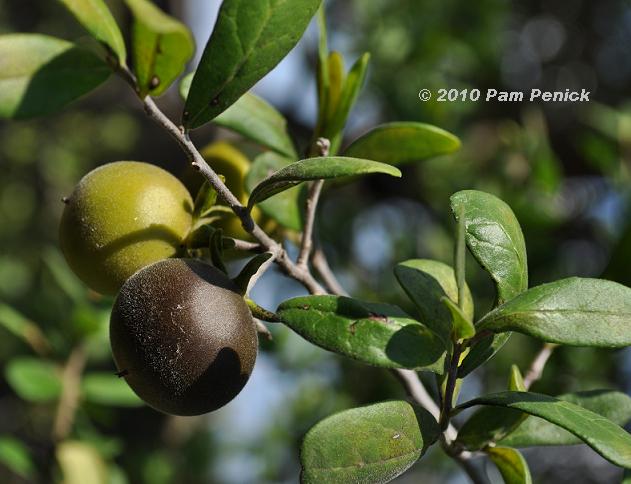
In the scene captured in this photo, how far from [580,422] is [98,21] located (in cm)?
75

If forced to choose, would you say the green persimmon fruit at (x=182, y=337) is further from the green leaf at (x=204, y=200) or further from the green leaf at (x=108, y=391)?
the green leaf at (x=108, y=391)

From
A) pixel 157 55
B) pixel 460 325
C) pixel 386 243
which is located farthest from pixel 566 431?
pixel 386 243

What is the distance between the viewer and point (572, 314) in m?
0.82

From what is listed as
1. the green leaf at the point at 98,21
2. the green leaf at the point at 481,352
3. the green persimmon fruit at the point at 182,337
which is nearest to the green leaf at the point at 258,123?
the green leaf at the point at 98,21

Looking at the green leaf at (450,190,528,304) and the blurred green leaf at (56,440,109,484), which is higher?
the green leaf at (450,190,528,304)

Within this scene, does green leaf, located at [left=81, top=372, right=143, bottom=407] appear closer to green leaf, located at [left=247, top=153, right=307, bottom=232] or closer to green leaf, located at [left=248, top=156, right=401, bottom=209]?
green leaf, located at [left=247, top=153, right=307, bottom=232]

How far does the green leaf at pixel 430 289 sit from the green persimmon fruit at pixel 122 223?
0.32 m

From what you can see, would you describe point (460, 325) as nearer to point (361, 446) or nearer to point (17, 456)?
point (361, 446)

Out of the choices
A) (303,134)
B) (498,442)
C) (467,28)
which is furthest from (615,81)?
(498,442)

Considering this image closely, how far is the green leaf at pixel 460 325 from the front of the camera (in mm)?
811

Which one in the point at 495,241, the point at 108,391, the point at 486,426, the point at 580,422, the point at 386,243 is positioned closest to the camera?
the point at 580,422


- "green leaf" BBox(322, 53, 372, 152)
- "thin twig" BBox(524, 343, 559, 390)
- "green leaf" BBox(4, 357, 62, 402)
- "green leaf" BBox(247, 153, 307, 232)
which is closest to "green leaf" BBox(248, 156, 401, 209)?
"green leaf" BBox(247, 153, 307, 232)

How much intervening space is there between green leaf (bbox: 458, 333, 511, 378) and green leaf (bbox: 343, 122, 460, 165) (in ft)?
1.28

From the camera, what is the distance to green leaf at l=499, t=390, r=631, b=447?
1094 millimetres
